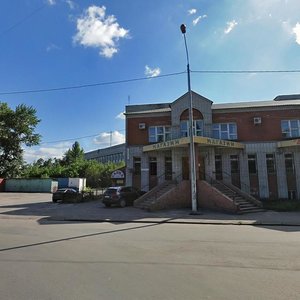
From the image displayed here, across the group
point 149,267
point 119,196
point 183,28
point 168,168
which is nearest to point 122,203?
point 119,196

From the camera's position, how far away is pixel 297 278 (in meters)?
5.97

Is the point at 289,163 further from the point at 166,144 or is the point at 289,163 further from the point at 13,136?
the point at 13,136

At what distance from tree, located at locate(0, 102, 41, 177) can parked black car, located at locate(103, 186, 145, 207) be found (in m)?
33.0

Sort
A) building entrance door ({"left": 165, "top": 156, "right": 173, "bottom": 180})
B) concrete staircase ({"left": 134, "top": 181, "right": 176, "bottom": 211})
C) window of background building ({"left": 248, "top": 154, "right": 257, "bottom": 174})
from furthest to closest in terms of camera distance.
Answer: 1. building entrance door ({"left": 165, "top": 156, "right": 173, "bottom": 180})
2. window of background building ({"left": 248, "top": 154, "right": 257, "bottom": 174})
3. concrete staircase ({"left": 134, "top": 181, "right": 176, "bottom": 211})

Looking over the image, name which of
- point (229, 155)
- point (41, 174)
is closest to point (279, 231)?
point (229, 155)

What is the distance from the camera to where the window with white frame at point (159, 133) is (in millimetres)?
28712

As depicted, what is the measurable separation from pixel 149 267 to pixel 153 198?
17.0 metres

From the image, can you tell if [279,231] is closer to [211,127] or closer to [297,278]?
[297,278]

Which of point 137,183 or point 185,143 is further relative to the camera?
point 137,183

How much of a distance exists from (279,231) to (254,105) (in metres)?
17.4

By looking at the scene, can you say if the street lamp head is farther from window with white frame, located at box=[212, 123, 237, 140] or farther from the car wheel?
the car wheel

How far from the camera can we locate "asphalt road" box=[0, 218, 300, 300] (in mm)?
5152

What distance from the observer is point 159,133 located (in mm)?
28984

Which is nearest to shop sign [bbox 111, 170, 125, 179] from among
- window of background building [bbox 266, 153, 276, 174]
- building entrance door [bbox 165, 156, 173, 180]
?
building entrance door [bbox 165, 156, 173, 180]
